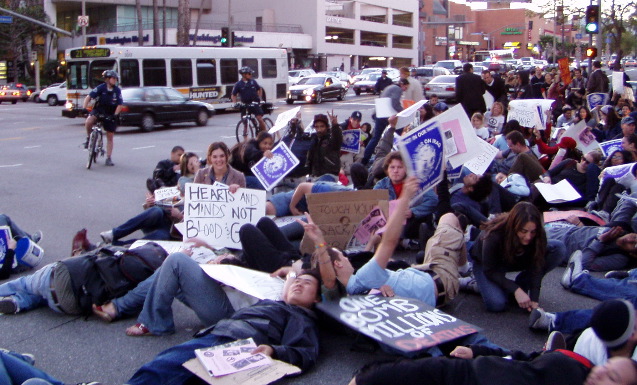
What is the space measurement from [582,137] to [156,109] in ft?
48.8

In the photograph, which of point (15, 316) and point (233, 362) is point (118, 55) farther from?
point (233, 362)

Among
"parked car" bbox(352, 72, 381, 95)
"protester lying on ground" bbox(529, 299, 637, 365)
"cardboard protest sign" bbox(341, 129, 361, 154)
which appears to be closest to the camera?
"protester lying on ground" bbox(529, 299, 637, 365)

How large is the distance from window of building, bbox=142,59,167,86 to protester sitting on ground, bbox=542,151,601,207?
790 inches

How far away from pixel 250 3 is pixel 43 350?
67.6m

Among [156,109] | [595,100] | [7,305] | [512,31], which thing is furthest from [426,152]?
[512,31]

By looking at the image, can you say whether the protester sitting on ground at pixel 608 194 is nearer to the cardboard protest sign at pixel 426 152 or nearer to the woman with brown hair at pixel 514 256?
the woman with brown hair at pixel 514 256

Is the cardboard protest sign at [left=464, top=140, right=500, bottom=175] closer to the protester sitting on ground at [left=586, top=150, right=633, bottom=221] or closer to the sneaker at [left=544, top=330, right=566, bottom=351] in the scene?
the protester sitting on ground at [left=586, top=150, right=633, bottom=221]

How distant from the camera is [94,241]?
8508mm

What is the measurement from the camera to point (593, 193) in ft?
29.2

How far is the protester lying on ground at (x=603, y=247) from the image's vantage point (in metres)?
6.82

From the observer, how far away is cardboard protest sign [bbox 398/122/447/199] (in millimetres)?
6184

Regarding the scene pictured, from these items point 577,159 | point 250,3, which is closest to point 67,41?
point 250,3

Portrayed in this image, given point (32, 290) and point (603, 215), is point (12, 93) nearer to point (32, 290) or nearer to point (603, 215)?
point (32, 290)

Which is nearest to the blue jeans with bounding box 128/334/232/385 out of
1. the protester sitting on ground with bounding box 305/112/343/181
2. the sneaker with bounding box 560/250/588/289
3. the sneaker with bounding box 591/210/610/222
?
the sneaker with bounding box 560/250/588/289
